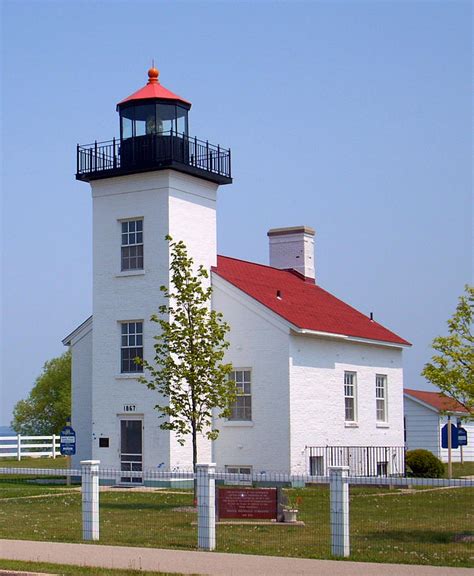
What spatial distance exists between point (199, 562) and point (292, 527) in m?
4.51

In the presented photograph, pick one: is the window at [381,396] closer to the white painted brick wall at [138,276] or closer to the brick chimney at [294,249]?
the brick chimney at [294,249]

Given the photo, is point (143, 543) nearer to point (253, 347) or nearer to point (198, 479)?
point (198, 479)

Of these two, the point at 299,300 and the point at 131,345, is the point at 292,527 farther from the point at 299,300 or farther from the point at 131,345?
the point at 299,300

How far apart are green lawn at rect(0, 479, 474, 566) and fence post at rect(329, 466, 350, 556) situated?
246 mm

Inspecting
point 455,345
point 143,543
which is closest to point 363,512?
point 455,345

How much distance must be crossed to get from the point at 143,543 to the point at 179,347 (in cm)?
859

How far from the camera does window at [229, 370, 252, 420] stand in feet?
104

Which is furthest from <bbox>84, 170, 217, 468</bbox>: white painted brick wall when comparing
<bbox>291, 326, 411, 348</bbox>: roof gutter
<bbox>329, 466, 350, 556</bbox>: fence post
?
<bbox>329, 466, 350, 556</bbox>: fence post

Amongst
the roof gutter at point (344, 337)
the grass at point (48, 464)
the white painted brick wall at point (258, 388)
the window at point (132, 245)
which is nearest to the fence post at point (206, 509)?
the white painted brick wall at point (258, 388)

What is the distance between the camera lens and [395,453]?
1476 inches

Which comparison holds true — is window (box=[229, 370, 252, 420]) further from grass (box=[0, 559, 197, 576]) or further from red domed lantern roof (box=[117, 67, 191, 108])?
grass (box=[0, 559, 197, 576])

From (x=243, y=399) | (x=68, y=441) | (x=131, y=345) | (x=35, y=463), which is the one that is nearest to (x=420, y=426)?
(x=35, y=463)

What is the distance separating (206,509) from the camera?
15.7m

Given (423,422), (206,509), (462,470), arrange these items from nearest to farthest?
1. (206,509)
2. (462,470)
3. (423,422)
